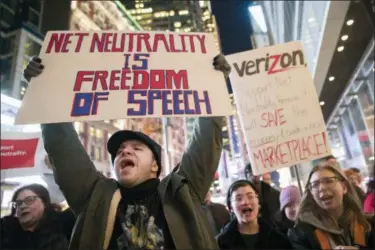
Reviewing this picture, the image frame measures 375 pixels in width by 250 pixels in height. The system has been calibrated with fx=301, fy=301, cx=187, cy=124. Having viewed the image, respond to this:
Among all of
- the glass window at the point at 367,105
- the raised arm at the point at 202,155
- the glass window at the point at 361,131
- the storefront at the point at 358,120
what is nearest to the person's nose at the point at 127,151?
the raised arm at the point at 202,155

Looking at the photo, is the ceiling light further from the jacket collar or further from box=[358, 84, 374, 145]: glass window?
the jacket collar

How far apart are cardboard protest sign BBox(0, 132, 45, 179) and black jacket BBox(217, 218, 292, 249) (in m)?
2.60

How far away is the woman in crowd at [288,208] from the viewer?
10.6 feet

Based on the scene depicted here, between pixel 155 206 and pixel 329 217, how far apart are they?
1245 mm

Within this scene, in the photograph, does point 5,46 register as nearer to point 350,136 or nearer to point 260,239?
point 260,239

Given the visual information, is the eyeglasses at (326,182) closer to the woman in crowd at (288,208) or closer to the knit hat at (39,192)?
the woman in crowd at (288,208)

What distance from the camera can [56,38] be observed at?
1784 mm

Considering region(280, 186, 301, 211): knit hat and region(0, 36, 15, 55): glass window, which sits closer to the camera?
region(0, 36, 15, 55): glass window

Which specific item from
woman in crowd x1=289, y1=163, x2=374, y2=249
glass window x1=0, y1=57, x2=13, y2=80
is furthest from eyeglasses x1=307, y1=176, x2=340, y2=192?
glass window x1=0, y1=57, x2=13, y2=80

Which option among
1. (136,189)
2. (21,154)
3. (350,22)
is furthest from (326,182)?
(350,22)

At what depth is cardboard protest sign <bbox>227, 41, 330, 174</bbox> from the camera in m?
2.72

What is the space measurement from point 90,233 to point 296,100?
85.0 inches

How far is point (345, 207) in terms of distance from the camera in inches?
83.8

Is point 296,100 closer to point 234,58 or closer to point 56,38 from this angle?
point 234,58
